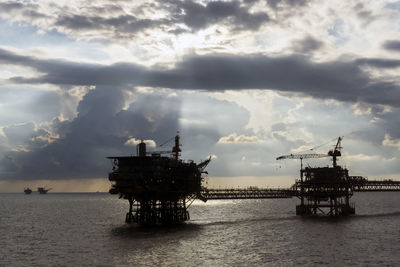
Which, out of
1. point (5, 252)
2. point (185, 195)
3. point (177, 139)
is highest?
point (177, 139)

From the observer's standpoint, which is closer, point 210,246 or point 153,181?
point 210,246

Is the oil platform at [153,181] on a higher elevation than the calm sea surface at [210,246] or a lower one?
higher

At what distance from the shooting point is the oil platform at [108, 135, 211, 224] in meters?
96.4

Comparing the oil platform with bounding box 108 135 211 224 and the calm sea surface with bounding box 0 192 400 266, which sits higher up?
the oil platform with bounding box 108 135 211 224

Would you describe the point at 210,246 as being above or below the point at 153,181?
below

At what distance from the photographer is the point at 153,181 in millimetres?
97125

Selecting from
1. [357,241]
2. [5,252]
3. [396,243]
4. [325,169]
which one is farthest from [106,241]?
[325,169]

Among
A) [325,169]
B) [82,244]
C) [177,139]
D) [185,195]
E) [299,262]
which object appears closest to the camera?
[299,262]

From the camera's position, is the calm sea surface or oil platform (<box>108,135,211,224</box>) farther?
oil platform (<box>108,135,211,224</box>)

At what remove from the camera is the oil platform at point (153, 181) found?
316 feet

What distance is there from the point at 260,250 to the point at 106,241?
26.3m

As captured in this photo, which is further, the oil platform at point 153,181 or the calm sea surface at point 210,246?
the oil platform at point 153,181

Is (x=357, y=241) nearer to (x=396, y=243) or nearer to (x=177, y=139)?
(x=396, y=243)

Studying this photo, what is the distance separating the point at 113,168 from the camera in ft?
321
